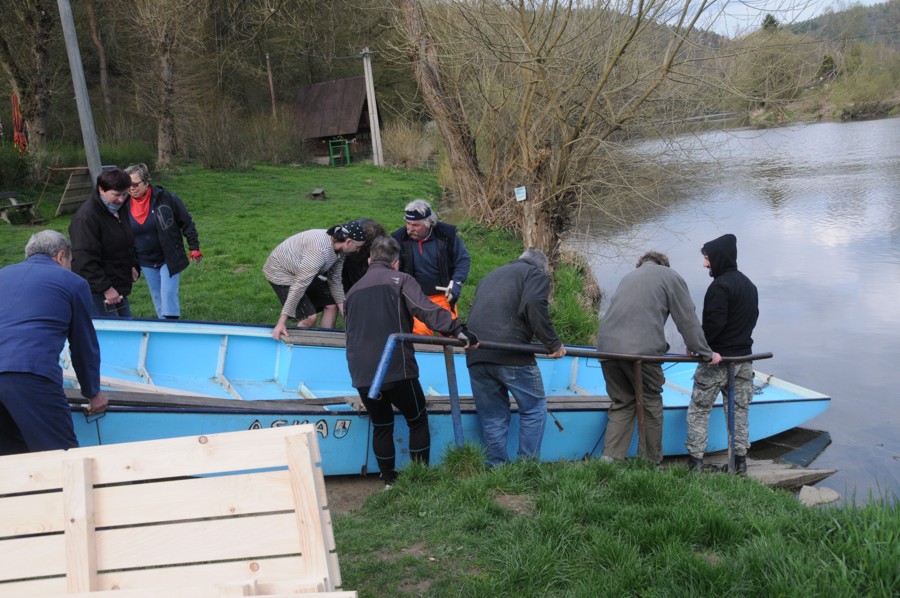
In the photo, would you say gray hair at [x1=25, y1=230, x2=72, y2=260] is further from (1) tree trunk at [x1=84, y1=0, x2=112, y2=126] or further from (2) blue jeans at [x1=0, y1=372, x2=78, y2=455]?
(1) tree trunk at [x1=84, y1=0, x2=112, y2=126]

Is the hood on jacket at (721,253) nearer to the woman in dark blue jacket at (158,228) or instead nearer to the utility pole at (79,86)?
the woman in dark blue jacket at (158,228)

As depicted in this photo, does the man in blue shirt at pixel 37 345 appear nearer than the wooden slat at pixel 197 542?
No

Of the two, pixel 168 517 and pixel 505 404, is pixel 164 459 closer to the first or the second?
pixel 168 517

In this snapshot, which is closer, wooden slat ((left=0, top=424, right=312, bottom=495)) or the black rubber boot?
wooden slat ((left=0, top=424, right=312, bottom=495))

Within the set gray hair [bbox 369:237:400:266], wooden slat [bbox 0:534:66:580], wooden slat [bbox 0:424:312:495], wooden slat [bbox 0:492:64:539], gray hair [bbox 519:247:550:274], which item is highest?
gray hair [bbox 369:237:400:266]

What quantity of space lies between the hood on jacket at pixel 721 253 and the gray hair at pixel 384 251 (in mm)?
2625

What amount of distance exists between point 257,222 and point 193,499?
14.0 metres

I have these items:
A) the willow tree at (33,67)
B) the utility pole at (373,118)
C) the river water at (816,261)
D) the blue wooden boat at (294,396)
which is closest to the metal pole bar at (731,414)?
the blue wooden boat at (294,396)

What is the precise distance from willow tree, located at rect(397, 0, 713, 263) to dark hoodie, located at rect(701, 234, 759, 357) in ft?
14.3

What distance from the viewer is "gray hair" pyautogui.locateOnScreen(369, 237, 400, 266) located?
536 cm

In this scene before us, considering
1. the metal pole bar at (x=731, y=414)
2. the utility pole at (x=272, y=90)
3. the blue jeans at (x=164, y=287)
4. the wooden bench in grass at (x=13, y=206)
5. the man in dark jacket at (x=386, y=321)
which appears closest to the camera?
the man in dark jacket at (x=386, y=321)

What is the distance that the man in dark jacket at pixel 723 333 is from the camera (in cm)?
651

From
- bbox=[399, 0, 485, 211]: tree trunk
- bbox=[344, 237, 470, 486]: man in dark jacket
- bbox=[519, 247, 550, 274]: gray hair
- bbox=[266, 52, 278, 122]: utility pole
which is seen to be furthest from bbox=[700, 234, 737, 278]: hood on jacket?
bbox=[266, 52, 278, 122]: utility pole

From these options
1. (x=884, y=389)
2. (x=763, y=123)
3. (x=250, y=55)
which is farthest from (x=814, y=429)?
(x=250, y=55)
